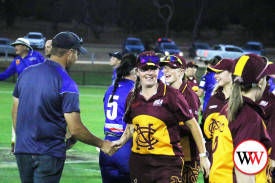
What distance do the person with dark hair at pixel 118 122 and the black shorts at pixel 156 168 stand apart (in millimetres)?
602

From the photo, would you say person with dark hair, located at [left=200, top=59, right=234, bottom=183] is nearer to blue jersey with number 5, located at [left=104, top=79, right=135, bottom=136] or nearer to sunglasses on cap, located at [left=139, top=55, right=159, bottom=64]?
blue jersey with number 5, located at [left=104, top=79, right=135, bottom=136]

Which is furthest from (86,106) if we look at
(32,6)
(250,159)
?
(32,6)

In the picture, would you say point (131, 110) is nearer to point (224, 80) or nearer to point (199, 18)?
point (224, 80)

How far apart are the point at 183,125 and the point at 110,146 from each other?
1.15 metres

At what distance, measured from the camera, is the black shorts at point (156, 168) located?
6.05 metres

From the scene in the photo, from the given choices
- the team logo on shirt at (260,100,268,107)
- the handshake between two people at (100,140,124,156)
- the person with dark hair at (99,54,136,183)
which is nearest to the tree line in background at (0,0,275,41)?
the team logo on shirt at (260,100,268,107)

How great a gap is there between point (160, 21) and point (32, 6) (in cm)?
1787

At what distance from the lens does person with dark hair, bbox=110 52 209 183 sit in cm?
605

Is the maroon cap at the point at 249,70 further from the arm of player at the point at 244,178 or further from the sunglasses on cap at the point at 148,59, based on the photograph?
the sunglasses on cap at the point at 148,59

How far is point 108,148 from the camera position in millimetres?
6289

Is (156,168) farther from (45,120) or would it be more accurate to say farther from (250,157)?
(250,157)

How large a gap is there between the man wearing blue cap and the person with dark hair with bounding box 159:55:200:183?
1.97 meters

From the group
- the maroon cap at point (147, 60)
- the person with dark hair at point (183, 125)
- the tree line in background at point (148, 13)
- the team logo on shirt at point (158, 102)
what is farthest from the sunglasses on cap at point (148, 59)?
the tree line in background at point (148, 13)

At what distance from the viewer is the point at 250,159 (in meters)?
4.12
